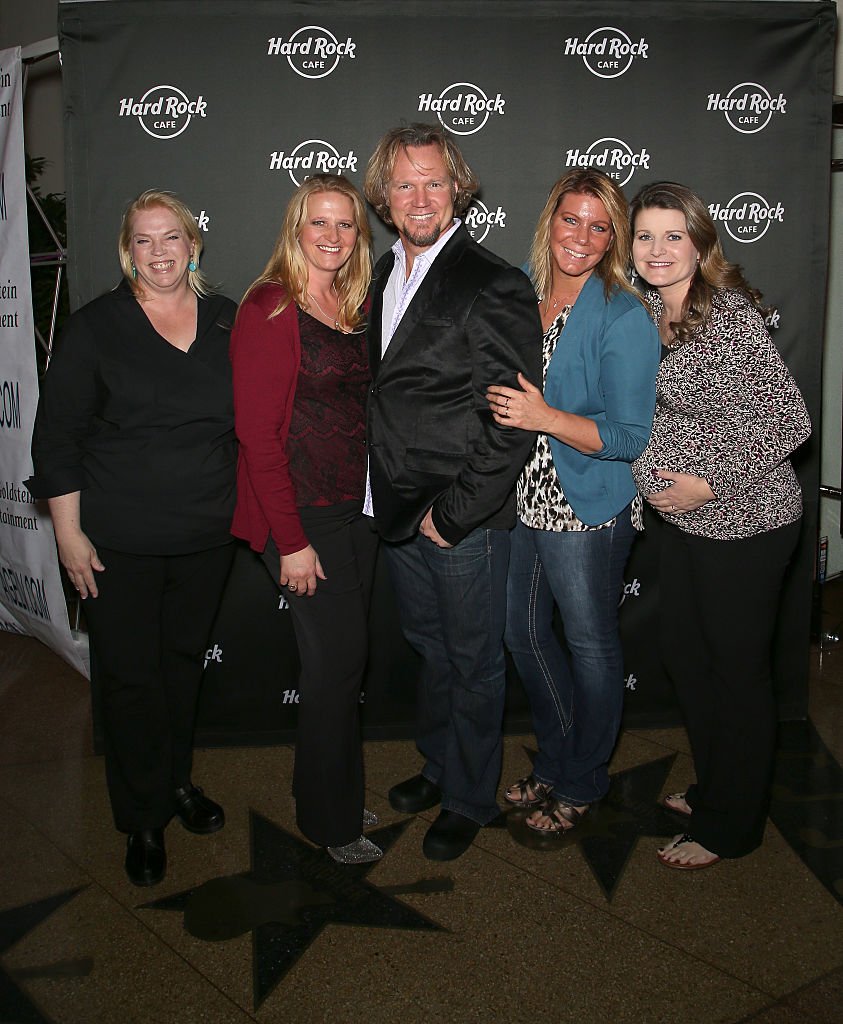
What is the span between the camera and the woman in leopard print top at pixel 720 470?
7.43 ft

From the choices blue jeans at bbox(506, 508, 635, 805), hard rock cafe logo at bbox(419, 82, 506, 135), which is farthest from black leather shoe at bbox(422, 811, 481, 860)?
hard rock cafe logo at bbox(419, 82, 506, 135)

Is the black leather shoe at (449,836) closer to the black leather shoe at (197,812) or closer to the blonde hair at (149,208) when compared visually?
the black leather shoe at (197,812)

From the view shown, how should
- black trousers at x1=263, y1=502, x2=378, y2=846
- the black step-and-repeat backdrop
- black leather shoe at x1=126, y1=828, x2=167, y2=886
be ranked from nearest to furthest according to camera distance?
black trousers at x1=263, y1=502, x2=378, y2=846 → black leather shoe at x1=126, y1=828, x2=167, y2=886 → the black step-and-repeat backdrop

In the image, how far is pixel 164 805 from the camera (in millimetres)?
2650

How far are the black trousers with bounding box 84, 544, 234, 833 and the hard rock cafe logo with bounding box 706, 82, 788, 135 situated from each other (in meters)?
2.26

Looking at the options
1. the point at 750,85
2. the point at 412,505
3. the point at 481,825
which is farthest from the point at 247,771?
the point at 750,85

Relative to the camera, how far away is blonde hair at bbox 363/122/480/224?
2293 mm

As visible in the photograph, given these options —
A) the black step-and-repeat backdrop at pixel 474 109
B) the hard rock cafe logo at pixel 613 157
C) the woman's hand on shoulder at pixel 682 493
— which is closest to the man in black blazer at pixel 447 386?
the woman's hand on shoulder at pixel 682 493

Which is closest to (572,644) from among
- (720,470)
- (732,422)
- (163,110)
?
(720,470)

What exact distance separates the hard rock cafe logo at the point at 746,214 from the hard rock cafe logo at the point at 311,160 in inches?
50.8

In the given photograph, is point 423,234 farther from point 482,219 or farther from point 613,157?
point 613,157

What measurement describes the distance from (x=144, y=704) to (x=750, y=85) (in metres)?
2.84

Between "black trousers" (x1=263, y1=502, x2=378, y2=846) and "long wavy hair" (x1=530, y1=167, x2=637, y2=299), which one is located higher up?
"long wavy hair" (x1=530, y1=167, x2=637, y2=299)

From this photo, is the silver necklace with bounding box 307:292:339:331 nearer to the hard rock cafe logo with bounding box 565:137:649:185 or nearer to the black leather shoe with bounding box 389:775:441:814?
the hard rock cafe logo with bounding box 565:137:649:185
